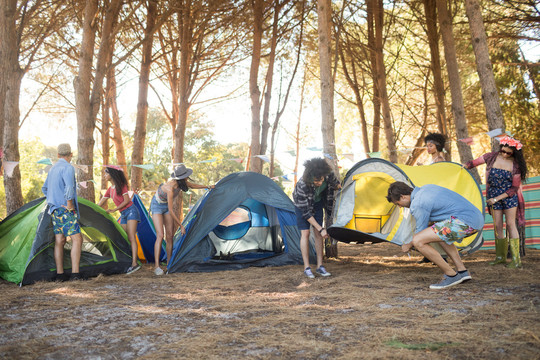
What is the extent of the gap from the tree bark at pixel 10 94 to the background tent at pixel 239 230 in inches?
98.6

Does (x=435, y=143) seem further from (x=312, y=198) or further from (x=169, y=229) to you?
(x=169, y=229)

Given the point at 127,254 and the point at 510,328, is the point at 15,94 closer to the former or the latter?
the point at 127,254

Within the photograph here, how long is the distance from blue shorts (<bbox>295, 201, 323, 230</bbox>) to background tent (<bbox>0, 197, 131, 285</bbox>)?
2548mm

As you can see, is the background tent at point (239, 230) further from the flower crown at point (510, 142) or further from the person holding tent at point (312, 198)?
the flower crown at point (510, 142)

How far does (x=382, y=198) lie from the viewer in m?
5.95

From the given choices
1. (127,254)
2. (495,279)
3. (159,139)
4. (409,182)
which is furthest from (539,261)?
(159,139)

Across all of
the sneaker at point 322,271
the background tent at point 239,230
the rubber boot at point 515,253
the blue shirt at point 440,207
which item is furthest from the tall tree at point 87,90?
the rubber boot at point 515,253

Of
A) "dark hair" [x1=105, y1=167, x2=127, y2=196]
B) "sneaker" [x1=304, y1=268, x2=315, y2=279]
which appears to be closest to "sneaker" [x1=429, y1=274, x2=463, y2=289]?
"sneaker" [x1=304, y1=268, x2=315, y2=279]

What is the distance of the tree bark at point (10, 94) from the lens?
6.14 meters

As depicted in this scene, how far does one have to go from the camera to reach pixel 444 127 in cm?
1062

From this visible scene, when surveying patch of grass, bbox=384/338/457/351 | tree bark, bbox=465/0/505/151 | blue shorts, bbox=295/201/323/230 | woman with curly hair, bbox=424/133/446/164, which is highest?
tree bark, bbox=465/0/505/151

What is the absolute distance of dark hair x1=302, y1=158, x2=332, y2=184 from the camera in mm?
4980

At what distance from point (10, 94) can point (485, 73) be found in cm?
694

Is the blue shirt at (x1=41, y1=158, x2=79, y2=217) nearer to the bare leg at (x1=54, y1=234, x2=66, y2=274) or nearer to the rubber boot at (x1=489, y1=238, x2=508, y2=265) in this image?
the bare leg at (x1=54, y1=234, x2=66, y2=274)
